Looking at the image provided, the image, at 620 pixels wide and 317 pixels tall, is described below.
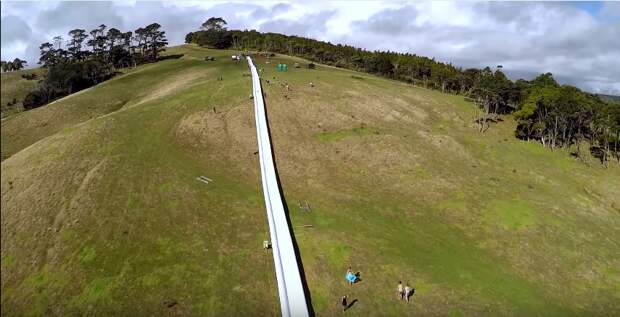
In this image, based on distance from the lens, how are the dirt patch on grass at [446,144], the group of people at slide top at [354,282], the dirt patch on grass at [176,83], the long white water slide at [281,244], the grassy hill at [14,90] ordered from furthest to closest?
1. the grassy hill at [14,90]
2. the dirt patch on grass at [176,83]
3. the dirt patch on grass at [446,144]
4. the group of people at slide top at [354,282]
5. the long white water slide at [281,244]

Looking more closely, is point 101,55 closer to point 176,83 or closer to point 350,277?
point 176,83

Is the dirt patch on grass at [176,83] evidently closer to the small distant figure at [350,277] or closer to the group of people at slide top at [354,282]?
the small distant figure at [350,277]

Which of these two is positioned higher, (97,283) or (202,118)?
(202,118)

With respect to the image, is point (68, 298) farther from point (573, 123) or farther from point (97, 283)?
point (573, 123)

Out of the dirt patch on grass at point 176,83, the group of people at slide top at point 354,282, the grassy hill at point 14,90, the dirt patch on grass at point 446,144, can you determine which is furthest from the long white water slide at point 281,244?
the grassy hill at point 14,90

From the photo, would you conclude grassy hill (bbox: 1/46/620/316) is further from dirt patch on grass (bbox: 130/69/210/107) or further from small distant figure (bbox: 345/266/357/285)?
dirt patch on grass (bbox: 130/69/210/107)

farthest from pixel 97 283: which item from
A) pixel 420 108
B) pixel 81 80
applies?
pixel 81 80
